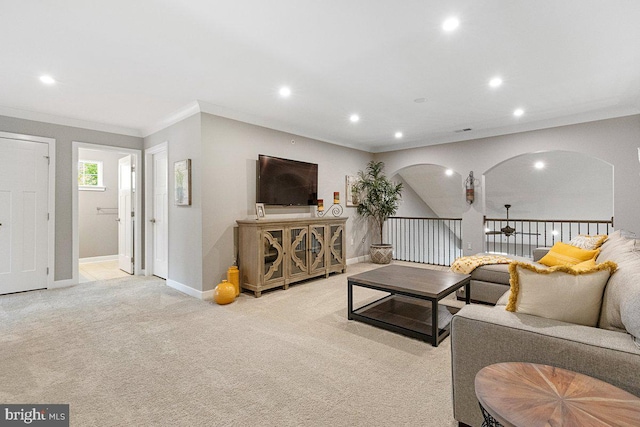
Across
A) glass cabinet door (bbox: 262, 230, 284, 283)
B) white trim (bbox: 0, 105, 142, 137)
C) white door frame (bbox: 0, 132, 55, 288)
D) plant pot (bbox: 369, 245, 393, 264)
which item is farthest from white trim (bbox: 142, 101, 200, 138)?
plant pot (bbox: 369, 245, 393, 264)

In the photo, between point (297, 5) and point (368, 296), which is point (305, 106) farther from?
point (368, 296)

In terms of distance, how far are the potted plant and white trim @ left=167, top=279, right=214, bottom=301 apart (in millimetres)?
3490

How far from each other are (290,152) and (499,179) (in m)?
5.05

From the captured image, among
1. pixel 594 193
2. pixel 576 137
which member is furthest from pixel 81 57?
pixel 594 193

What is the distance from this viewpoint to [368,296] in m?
3.94

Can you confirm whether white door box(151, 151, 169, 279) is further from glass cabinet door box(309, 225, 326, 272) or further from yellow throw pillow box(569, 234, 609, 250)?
yellow throw pillow box(569, 234, 609, 250)

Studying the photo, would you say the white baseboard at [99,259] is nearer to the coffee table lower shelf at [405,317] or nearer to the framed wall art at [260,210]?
the framed wall art at [260,210]

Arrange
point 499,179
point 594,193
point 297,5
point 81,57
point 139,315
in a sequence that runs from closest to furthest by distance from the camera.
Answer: point 297,5, point 81,57, point 139,315, point 594,193, point 499,179

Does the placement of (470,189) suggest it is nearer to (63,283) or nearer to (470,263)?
(470,263)

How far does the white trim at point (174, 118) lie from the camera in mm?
3968

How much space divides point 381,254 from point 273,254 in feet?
9.13

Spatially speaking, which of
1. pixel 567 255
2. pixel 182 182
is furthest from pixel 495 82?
pixel 182 182

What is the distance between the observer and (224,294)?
3.68 meters

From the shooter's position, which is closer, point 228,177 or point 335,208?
point 228,177
